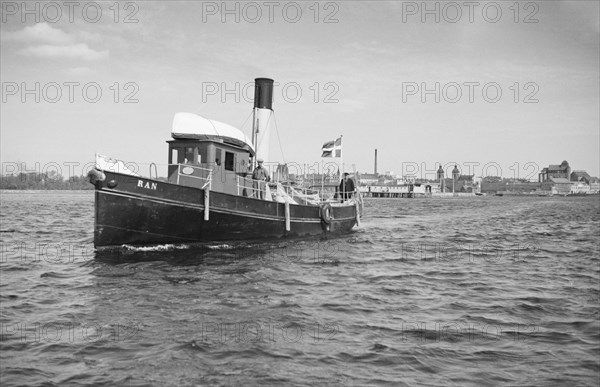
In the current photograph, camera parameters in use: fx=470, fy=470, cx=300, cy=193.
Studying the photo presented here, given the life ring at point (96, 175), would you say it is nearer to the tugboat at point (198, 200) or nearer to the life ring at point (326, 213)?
the tugboat at point (198, 200)

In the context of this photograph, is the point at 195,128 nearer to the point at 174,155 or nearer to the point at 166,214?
the point at 174,155

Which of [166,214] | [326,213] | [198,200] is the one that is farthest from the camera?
[326,213]

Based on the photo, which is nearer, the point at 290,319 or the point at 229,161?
the point at 290,319

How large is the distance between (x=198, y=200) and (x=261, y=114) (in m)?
8.74

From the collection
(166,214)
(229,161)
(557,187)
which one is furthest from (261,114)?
(557,187)

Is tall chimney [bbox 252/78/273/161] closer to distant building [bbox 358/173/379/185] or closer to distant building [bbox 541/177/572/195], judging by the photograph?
distant building [bbox 358/173/379/185]

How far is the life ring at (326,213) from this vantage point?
69.1 ft

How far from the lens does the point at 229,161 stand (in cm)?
1769

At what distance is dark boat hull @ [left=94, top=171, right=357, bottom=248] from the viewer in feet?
45.3

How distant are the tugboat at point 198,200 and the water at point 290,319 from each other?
0.78 m

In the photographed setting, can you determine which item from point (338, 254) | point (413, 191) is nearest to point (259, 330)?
point (338, 254)

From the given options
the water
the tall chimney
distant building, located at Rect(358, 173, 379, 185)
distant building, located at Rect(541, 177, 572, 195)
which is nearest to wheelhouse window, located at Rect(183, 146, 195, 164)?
the water

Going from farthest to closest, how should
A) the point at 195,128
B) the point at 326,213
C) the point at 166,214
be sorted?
1. the point at 326,213
2. the point at 195,128
3. the point at 166,214

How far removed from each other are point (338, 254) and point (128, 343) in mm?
10582
